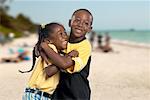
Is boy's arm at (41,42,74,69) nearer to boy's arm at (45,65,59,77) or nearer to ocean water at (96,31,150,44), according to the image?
boy's arm at (45,65,59,77)

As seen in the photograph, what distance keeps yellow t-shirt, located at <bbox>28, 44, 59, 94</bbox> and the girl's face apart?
6cm

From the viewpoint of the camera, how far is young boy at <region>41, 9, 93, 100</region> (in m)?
3.61

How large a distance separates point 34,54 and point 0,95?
3.93 metres

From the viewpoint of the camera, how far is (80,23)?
373 centimetres

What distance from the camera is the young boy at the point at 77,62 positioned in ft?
11.9

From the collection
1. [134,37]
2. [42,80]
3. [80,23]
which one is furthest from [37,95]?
[134,37]

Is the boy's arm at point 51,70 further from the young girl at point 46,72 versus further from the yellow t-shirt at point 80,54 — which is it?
the yellow t-shirt at point 80,54

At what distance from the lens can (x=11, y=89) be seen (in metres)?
→ 8.46

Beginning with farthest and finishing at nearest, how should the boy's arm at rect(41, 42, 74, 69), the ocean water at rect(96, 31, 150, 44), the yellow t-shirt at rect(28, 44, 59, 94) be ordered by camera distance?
the ocean water at rect(96, 31, 150, 44) → the yellow t-shirt at rect(28, 44, 59, 94) → the boy's arm at rect(41, 42, 74, 69)

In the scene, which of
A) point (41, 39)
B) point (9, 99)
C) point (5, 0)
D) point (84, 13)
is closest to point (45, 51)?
point (41, 39)

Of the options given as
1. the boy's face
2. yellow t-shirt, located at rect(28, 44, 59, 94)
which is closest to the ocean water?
the boy's face

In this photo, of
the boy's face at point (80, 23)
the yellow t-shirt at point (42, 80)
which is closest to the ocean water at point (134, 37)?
the boy's face at point (80, 23)

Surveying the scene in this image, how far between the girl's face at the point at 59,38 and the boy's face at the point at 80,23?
0.10m

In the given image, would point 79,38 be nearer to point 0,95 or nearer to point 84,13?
point 84,13
